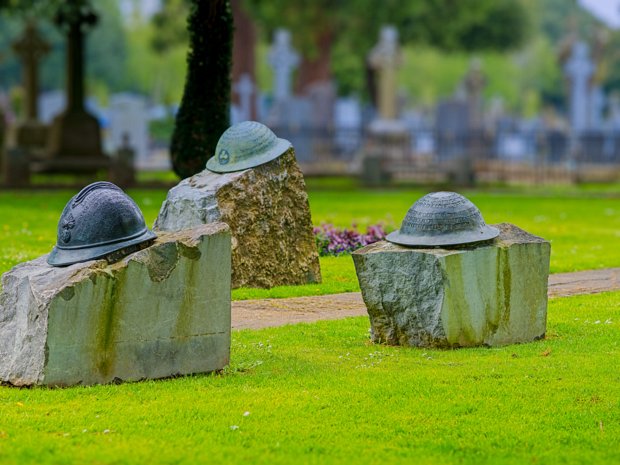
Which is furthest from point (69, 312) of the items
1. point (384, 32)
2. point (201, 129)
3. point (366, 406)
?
point (384, 32)

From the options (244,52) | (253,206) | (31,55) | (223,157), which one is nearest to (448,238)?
(253,206)

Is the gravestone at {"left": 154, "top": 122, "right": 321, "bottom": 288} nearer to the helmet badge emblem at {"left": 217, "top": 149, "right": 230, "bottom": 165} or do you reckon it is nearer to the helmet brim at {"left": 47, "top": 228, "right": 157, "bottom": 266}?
the helmet badge emblem at {"left": 217, "top": 149, "right": 230, "bottom": 165}

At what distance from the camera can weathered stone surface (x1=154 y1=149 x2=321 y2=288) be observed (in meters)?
11.0

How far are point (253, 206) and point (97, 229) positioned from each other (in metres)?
3.79

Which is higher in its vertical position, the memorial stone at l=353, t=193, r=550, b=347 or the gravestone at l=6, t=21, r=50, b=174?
the gravestone at l=6, t=21, r=50, b=174

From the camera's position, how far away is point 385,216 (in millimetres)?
19297

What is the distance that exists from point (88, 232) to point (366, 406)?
80.9 inches

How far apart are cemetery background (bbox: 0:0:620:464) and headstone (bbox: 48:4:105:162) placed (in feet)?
66.0

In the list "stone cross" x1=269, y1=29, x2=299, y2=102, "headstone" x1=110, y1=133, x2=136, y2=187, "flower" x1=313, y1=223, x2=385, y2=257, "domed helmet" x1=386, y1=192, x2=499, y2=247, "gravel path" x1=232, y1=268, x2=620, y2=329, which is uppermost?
"stone cross" x1=269, y1=29, x2=299, y2=102

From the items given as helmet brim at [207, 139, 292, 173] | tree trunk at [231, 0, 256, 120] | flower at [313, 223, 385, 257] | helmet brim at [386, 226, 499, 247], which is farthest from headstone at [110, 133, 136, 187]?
helmet brim at [386, 226, 499, 247]

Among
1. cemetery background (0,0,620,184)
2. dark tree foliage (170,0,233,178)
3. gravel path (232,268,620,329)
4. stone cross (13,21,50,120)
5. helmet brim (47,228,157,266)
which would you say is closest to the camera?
helmet brim (47,228,157,266)

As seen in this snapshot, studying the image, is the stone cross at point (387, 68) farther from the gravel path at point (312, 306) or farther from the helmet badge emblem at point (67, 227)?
the helmet badge emblem at point (67, 227)

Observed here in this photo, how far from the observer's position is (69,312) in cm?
721

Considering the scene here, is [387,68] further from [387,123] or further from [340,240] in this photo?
[340,240]
